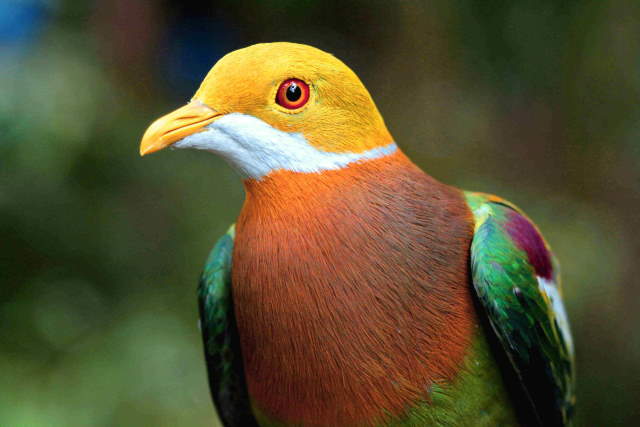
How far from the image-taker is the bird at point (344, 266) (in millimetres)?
1727

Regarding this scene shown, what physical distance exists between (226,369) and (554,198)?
2621 mm

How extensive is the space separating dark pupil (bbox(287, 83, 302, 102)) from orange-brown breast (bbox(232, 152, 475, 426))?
168 millimetres

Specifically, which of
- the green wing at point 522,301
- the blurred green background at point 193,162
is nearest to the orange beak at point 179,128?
the green wing at point 522,301

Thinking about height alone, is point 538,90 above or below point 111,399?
above

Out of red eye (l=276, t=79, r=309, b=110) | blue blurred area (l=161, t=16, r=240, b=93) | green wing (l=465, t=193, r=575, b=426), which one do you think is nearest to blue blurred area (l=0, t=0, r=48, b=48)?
blue blurred area (l=161, t=16, r=240, b=93)

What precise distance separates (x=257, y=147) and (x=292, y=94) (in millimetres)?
140

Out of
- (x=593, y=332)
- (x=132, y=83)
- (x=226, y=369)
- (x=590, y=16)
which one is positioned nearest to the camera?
(x=226, y=369)

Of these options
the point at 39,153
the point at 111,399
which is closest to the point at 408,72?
the point at 39,153

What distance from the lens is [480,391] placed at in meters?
1.87

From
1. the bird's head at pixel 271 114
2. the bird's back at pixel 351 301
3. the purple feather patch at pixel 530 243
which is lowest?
the bird's back at pixel 351 301

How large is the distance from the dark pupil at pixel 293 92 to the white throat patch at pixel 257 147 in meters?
0.08

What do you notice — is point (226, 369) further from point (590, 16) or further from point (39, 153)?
point (590, 16)

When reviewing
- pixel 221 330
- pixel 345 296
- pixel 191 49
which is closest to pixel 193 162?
pixel 191 49

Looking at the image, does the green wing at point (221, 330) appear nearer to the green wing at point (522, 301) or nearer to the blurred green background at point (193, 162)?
the green wing at point (522, 301)
